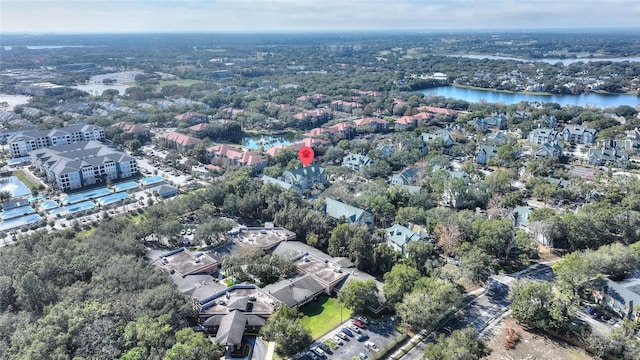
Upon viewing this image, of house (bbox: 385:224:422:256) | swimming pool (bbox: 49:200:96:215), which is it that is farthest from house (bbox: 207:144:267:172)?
house (bbox: 385:224:422:256)

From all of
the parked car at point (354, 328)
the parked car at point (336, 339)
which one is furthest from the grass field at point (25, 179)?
the parked car at point (354, 328)

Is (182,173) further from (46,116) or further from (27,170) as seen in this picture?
(46,116)

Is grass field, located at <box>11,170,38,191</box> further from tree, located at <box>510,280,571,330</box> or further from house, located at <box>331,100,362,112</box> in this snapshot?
house, located at <box>331,100,362,112</box>

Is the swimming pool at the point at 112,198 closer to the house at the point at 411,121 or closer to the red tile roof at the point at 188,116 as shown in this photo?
the red tile roof at the point at 188,116

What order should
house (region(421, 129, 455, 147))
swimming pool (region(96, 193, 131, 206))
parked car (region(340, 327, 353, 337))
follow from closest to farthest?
parked car (region(340, 327, 353, 337)) < swimming pool (region(96, 193, 131, 206)) < house (region(421, 129, 455, 147))

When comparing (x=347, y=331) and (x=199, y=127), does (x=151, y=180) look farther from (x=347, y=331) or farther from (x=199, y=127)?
(x=347, y=331)

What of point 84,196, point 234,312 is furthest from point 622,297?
point 84,196
